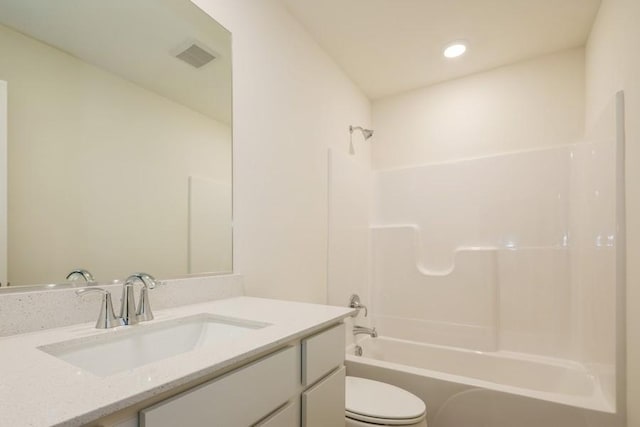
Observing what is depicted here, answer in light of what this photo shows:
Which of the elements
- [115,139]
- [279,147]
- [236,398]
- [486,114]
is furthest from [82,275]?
[486,114]

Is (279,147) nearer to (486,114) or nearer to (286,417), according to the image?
(286,417)

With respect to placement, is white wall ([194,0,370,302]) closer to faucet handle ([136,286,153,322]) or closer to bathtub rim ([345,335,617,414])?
faucet handle ([136,286,153,322])

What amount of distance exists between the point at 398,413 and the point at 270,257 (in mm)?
900

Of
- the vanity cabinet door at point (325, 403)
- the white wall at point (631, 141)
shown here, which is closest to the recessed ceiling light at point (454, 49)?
the white wall at point (631, 141)

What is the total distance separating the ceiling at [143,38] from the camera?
0.89 metres

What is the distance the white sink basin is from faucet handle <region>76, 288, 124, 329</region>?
42mm

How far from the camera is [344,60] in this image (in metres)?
2.31

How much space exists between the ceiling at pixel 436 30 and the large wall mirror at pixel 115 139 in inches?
34.1

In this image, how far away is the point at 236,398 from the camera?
26.5 inches

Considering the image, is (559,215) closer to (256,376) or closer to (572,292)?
(572,292)

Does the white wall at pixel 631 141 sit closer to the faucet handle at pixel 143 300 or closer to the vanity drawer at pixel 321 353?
the vanity drawer at pixel 321 353

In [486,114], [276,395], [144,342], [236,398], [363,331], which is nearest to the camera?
[236,398]

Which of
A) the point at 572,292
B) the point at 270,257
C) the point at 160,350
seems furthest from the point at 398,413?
the point at 572,292

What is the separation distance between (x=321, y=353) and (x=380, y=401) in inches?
27.5
